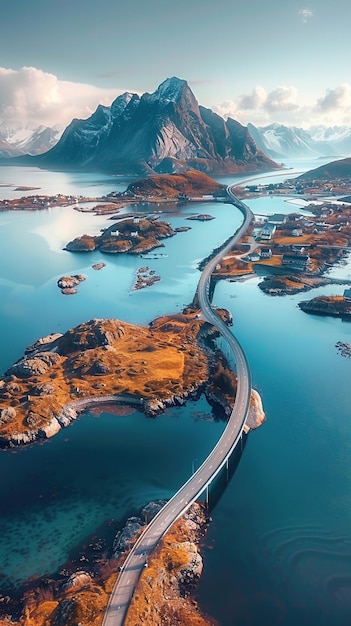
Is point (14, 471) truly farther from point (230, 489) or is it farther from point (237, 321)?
point (237, 321)

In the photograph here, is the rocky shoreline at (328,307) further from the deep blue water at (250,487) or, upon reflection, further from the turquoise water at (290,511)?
the turquoise water at (290,511)

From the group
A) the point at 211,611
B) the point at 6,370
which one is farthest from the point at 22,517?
the point at 6,370

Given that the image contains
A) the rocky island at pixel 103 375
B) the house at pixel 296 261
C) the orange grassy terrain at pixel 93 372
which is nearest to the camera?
the orange grassy terrain at pixel 93 372

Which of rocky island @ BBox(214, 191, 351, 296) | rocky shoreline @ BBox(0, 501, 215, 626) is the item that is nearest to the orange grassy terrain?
rocky shoreline @ BBox(0, 501, 215, 626)

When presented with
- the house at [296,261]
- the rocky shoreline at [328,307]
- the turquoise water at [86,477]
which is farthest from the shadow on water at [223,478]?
the house at [296,261]

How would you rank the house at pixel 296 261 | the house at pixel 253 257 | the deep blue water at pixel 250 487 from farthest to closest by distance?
the house at pixel 253 257 < the house at pixel 296 261 < the deep blue water at pixel 250 487
